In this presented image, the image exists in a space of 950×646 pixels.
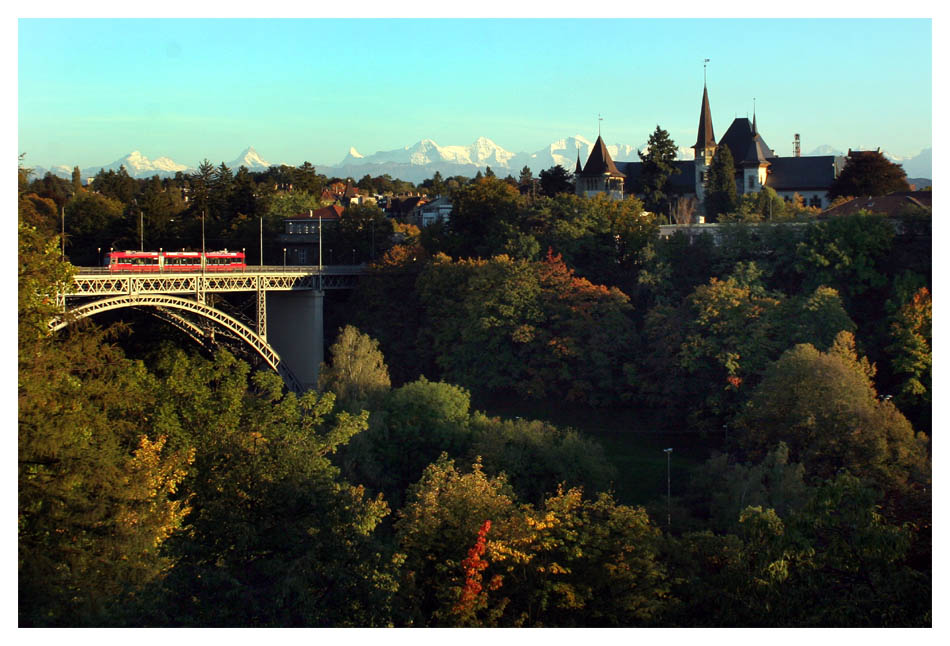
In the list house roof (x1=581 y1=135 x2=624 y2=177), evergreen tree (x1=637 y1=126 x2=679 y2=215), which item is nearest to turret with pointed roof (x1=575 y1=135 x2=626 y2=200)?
house roof (x1=581 y1=135 x2=624 y2=177)

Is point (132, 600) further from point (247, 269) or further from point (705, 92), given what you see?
point (705, 92)

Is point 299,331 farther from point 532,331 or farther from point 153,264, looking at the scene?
point 532,331

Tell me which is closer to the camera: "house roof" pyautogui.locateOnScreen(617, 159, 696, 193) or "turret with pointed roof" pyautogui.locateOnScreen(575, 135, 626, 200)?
"turret with pointed roof" pyautogui.locateOnScreen(575, 135, 626, 200)

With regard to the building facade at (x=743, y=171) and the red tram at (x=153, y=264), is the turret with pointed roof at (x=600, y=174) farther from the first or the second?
the red tram at (x=153, y=264)

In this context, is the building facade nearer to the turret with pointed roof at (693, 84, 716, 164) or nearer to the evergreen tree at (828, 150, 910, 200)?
the turret with pointed roof at (693, 84, 716, 164)

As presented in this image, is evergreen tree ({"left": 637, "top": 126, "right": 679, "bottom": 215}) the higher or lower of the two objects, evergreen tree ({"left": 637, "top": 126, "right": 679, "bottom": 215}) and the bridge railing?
the higher

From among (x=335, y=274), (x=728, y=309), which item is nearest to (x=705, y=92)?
(x=335, y=274)

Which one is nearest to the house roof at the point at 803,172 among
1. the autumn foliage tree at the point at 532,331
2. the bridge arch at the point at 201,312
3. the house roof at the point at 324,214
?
the house roof at the point at 324,214
